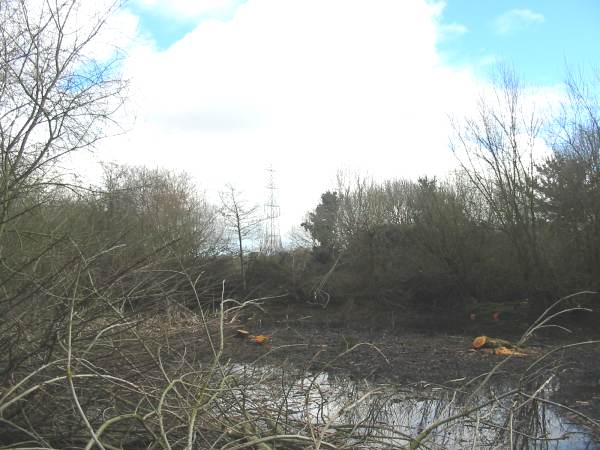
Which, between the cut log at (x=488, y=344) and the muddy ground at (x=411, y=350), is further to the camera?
the cut log at (x=488, y=344)

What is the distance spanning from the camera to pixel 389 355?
37.8 ft

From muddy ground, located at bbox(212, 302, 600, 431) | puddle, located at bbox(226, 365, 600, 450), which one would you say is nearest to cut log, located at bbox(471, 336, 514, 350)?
muddy ground, located at bbox(212, 302, 600, 431)

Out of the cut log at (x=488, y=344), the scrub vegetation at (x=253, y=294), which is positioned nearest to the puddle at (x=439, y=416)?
the scrub vegetation at (x=253, y=294)

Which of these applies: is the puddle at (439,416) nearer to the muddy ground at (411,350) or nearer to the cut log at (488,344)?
the muddy ground at (411,350)

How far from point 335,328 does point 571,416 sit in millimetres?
11296

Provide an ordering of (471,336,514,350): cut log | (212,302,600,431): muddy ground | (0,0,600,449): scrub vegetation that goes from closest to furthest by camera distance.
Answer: (0,0,600,449): scrub vegetation
(212,302,600,431): muddy ground
(471,336,514,350): cut log

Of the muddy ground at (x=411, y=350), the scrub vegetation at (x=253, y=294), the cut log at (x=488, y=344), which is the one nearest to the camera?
the scrub vegetation at (x=253, y=294)

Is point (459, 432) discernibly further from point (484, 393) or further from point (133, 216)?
point (133, 216)

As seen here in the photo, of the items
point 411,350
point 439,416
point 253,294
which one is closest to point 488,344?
point 411,350

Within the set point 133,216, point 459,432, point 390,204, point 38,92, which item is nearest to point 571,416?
point 459,432

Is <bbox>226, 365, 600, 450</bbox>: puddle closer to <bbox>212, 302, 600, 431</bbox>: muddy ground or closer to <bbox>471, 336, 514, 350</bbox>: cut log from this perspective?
<bbox>212, 302, 600, 431</bbox>: muddy ground

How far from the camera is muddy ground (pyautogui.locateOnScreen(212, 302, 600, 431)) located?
7261 mm

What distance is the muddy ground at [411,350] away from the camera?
726 centimetres

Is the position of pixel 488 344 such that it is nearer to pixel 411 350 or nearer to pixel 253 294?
pixel 411 350
